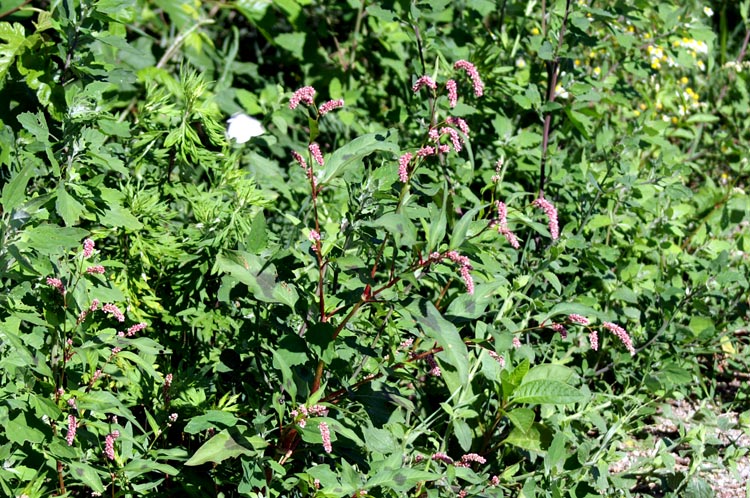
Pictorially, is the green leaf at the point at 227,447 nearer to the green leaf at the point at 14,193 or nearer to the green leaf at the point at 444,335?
the green leaf at the point at 444,335

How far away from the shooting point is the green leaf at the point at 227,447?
221cm

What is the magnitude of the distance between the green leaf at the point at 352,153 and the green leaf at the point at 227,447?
65 centimetres

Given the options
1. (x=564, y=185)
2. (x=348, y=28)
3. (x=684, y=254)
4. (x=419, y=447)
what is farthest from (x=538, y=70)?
(x=419, y=447)

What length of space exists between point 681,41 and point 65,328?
136 inches

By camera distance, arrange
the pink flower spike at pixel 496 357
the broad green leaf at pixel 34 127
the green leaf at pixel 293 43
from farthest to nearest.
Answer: the green leaf at pixel 293 43, the pink flower spike at pixel 496 357, the broad green leaf at pixel 34 127

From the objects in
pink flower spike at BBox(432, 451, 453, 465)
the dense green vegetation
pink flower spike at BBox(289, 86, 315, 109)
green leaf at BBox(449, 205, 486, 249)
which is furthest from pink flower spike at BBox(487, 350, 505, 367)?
pink flower spike at BBox(289, 86, 315, 109)

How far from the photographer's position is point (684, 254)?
3.75 m

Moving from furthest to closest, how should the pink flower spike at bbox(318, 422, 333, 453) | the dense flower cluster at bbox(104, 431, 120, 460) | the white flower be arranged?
the white flower
the dense flower cluster at bbox(104, 431, 120, 460)
the pink flower spike at bbox(318, 422, 333, 453)

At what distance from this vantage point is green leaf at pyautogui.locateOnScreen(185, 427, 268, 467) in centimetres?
221

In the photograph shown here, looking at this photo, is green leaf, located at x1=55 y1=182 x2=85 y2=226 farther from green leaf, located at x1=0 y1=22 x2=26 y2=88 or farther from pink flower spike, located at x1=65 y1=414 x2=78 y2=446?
green leaf, located at x1=0 y1=22 x2=26 y2=88

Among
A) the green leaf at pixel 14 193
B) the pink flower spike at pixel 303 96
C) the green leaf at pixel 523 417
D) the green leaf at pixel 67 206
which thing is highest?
the pink flower spike at pixel 303 96

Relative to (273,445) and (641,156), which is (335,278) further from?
(641,156)

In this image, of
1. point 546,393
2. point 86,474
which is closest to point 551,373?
point 546,393

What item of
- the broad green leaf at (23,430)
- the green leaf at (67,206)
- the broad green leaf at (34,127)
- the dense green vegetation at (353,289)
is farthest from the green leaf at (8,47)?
the broad green leaf at (23,430)
